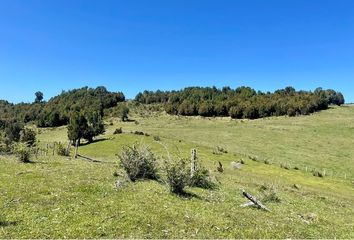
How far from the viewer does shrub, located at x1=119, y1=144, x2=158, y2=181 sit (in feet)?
81.9

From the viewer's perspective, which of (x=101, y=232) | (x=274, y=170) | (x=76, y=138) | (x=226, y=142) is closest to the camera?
(x=101, y=232)

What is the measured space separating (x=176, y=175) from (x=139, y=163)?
4469mm

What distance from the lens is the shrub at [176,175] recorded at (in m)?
21.5

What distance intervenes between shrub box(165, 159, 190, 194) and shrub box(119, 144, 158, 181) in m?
3.71

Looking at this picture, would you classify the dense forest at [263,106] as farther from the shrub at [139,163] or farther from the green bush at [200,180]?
the shrub at [139,163]

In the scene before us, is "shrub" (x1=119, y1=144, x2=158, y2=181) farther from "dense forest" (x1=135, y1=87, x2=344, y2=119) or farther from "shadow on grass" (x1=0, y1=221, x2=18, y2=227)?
"dense forest" (x1=135, y1=87, x2=344, y2=119)

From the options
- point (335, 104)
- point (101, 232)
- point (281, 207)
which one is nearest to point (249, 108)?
point (335, 104)

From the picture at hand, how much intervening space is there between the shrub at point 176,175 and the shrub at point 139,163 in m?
3.71

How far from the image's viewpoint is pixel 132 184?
23.3 meters

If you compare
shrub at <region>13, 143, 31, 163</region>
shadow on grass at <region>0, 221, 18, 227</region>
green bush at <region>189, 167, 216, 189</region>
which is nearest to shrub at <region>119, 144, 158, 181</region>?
green bush at <region>189, 167, 216, 189</region>

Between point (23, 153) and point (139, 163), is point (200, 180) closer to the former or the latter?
point (139, 163)

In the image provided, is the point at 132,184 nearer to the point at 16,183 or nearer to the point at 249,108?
the point at 16,183

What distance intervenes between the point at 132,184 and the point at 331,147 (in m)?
87.9

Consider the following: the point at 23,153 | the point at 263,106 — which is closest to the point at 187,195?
the point at 23,153
